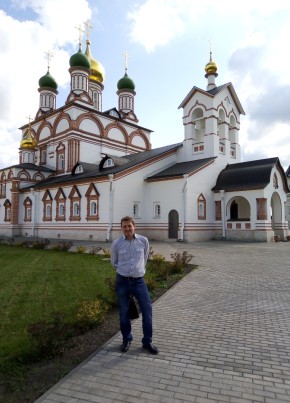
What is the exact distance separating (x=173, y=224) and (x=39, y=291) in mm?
16299

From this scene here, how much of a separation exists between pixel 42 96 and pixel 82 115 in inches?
435

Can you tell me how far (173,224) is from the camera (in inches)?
901

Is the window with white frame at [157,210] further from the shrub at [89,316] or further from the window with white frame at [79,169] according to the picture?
the shrub at [89,316]

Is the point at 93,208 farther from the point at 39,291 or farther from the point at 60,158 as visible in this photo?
the point at 39,291

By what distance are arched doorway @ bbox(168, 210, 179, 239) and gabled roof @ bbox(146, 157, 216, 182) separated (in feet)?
9.00

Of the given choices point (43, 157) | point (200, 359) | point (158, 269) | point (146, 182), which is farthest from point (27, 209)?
point (200, 359)

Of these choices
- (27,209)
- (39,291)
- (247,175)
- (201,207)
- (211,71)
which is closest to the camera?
(39,291)

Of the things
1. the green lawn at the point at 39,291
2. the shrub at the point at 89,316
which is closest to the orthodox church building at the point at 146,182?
the green lawn at the point at 39,291

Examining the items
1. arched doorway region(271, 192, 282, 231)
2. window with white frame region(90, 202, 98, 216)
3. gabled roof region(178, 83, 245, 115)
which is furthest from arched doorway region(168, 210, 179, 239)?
gabled roof region(178, 83, 245, 115)

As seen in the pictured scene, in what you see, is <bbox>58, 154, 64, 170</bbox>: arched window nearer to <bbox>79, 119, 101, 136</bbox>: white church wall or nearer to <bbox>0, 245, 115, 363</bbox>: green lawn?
<bbox>79, 119, 101, 136</bbox>: white church wall

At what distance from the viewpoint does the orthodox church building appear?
875 inches

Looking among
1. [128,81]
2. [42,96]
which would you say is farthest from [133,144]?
[42,96]

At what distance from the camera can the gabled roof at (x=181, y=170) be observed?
73.5ft

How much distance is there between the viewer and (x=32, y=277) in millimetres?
8906
